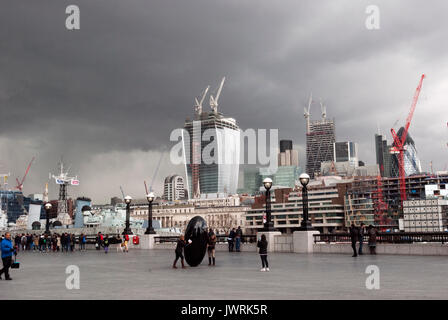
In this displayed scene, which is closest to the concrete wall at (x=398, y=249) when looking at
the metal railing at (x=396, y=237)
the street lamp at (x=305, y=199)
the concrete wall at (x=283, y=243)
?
the metal railing at (x=396, y=237)

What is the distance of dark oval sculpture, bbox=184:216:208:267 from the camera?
21.9 metres

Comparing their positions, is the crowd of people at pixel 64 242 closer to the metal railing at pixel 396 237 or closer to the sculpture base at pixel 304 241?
the sculpture base at pixel 304 241

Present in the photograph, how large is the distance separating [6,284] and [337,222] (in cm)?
18941

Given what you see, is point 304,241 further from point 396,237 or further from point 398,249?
point 396,237

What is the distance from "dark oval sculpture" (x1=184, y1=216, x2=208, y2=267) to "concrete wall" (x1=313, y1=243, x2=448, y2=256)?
12342 millimetres

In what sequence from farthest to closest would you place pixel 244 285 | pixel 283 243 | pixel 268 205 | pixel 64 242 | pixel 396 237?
pixel 64 242 → pixel 283 243 → pixel 268 205 → pixel 396 237 → pixel 244 285

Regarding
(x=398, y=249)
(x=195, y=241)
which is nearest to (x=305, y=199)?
(x=398, y=249)

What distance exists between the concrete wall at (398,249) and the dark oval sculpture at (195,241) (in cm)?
1234

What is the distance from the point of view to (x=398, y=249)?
97.2ft

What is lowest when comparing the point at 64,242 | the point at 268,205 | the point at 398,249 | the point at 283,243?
the point at 64,242

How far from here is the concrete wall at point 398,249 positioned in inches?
1104

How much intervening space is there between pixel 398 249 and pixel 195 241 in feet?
49.1
